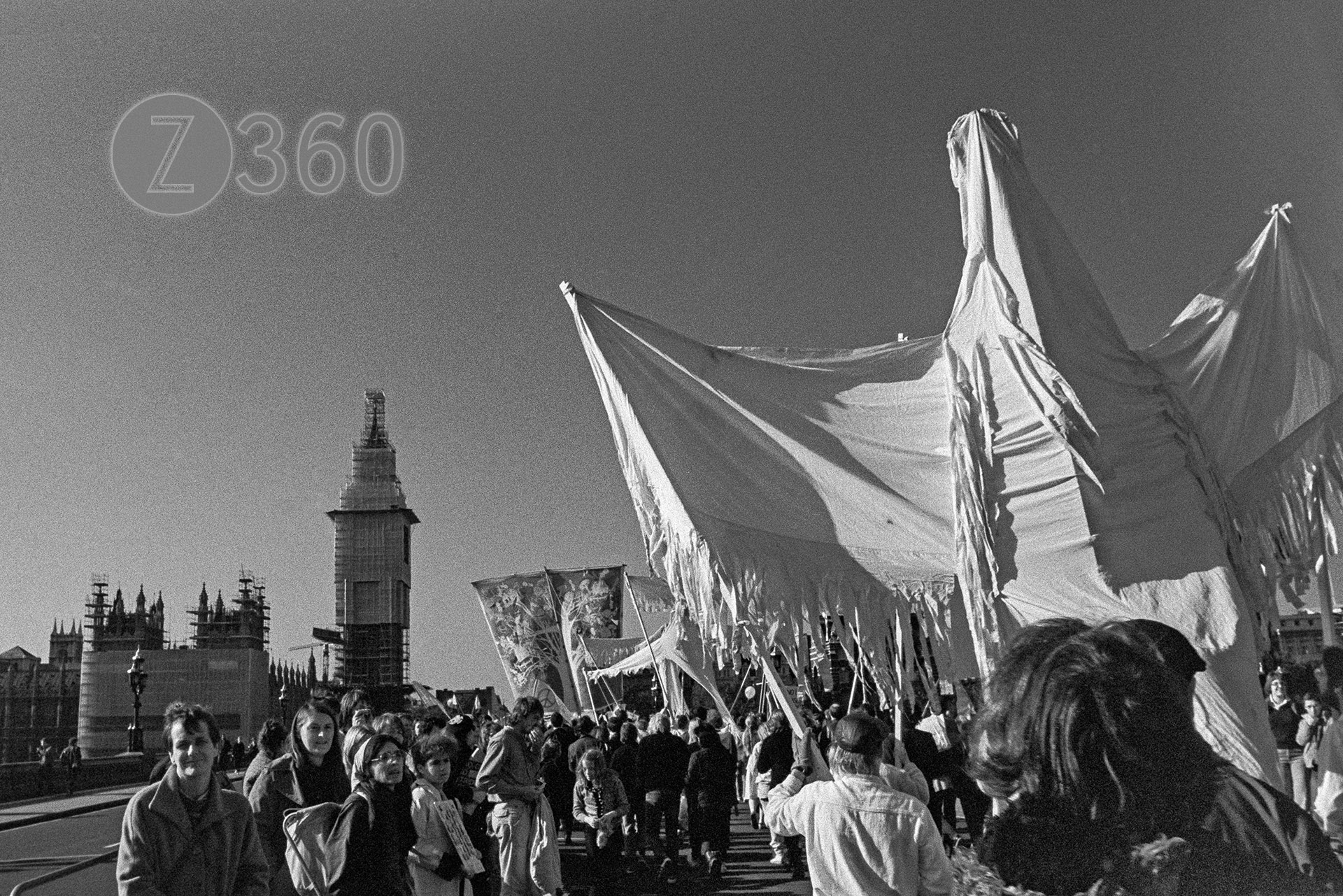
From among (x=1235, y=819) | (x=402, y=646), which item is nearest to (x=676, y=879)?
(x=1235, y=819)

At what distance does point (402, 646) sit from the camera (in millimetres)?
126625

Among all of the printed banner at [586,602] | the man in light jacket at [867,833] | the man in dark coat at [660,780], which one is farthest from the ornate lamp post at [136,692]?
the man in light jacket at [867,833]

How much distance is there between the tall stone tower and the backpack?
119195mm

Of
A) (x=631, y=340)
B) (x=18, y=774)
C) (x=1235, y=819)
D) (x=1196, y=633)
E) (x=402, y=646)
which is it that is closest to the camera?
(x=1235, y=819)

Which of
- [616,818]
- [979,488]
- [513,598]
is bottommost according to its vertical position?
[616,818]

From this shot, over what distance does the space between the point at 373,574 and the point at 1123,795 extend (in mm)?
127886

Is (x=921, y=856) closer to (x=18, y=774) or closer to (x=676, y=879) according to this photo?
(x=676, y=879)

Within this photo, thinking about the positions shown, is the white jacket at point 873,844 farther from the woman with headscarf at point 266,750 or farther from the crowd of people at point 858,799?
the woman with headscarf at point 266,750

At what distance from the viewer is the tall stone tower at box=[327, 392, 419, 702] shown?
401 feet

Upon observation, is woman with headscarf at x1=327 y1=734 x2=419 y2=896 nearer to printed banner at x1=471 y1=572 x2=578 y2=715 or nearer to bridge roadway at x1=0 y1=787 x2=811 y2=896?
bridge roadway at x1=0 y1=787 x2=811 y2=896

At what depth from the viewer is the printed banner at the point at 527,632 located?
3053 centimetres

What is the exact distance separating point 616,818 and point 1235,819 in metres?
8.49

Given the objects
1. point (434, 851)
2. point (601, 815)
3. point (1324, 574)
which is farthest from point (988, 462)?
point (601, 815)

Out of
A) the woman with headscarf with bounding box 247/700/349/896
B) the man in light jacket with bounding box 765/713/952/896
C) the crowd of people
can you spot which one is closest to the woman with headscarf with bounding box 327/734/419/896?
the crowd of people
